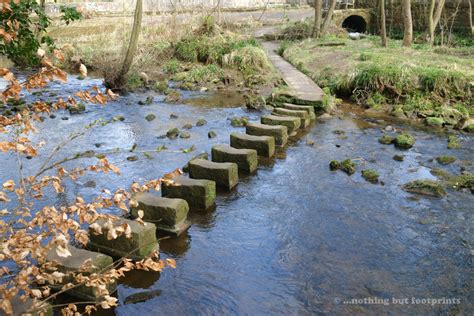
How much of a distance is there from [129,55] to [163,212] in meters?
9.31

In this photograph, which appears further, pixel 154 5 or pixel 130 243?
pixel 154 5

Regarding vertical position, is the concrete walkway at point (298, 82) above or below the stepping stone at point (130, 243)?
above

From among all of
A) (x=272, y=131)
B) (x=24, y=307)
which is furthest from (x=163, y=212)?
(x=272, y=131)

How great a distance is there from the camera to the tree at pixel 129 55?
43.3 feet

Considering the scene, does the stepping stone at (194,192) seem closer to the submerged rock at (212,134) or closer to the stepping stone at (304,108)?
the submerged rock at (212,134)

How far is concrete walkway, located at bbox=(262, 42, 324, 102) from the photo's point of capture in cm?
1093

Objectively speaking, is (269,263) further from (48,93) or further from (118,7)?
(118,7)

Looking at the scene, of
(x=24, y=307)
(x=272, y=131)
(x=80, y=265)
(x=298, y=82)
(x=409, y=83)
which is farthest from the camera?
(x=298, y=82)

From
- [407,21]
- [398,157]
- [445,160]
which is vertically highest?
[407,21]

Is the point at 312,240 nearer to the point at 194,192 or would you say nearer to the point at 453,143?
the point at 194,192

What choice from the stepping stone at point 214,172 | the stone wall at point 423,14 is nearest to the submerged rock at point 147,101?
the stepping stone at point 214,172

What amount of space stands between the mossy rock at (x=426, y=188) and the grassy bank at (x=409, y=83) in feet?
13.8

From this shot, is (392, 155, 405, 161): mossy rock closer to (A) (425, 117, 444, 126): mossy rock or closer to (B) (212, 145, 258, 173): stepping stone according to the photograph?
(B) (212, 145, 258, 173): stepping stone

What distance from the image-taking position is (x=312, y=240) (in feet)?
16.9
